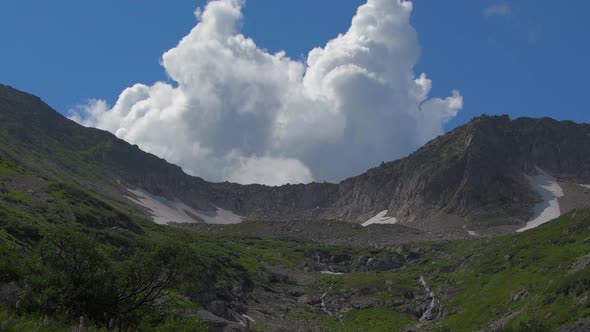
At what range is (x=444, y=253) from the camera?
196m

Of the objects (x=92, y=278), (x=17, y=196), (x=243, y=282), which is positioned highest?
(x=17, y=196)

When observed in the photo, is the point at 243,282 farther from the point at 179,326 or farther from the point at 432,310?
the point at 179,326

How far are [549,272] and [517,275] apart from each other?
1202 centimetres

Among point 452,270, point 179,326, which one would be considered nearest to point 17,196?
point 179,326

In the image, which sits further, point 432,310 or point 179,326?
point 432,310

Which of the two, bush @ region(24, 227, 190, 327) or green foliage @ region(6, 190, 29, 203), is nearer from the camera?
bush @ region(24, 227, 190, 327)

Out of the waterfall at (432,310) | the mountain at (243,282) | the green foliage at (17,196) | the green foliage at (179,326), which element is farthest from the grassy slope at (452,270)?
the green foliage at (179,326)

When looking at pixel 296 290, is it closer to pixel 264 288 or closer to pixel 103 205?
pixel 264 288

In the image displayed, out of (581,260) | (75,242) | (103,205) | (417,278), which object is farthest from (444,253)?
(75,242)

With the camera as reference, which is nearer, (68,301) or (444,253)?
(68,301)

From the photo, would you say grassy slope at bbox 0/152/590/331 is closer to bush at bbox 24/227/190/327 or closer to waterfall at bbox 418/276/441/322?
waterfall at bbox 418/276/441/322

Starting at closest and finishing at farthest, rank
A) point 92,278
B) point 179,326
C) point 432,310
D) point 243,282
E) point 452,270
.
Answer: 1. point 92,278
2. point 179,326
3. point 432,310
4. point 243,282
5. point 452,270

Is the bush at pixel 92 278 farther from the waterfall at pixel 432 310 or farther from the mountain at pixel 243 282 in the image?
the waterfall at pixel 432 310

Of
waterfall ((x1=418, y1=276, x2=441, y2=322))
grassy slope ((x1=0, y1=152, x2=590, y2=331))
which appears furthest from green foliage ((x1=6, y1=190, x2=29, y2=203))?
waterfall ((x1=418, y1=276, x2=441, y2=322))
